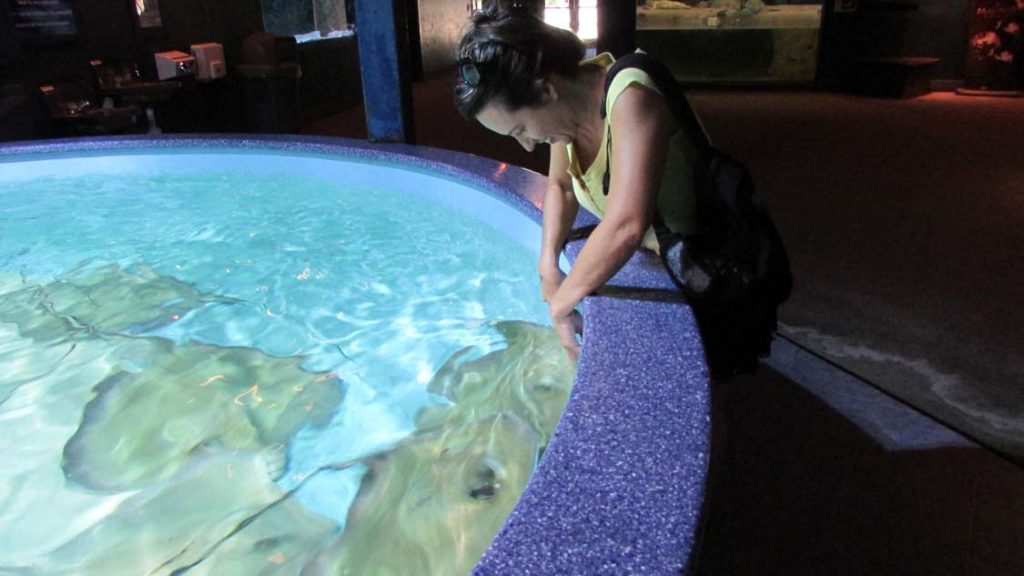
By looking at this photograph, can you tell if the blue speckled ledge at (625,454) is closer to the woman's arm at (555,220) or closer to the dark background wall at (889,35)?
the woman's arm at (555,220)

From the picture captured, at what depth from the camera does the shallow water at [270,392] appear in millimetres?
1601

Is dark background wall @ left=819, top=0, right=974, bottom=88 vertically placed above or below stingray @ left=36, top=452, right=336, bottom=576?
above

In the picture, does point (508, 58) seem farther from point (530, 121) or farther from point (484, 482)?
point (484, 482)

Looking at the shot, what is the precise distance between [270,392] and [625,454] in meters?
1.56

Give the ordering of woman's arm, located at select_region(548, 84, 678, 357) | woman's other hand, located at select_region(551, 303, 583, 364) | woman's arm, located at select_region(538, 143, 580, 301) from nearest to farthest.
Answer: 1. woman's arm, located at select_region(548, 84, 678, 357)
2. woman's other hand, located at select_region(551, 303, 583, 364)
3. woman's arm, located at select_region(538, 143, 580, 301)

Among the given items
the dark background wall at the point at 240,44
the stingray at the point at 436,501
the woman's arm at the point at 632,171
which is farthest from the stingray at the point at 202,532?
the dark background wall at the point at 240,44

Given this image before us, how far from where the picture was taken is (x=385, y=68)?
433cm

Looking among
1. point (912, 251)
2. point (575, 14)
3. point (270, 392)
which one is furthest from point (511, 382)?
point (575, 14)

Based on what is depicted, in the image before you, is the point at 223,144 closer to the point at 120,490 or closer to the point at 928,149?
the point at 120,490

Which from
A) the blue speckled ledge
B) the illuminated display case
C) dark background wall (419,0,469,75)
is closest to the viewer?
the blue speckled ledge

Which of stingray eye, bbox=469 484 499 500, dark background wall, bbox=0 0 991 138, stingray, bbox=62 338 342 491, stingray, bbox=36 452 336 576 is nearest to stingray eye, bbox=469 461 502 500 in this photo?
stingray eye, bbox=469 484 499 500

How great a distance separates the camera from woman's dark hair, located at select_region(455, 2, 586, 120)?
46.8 inches

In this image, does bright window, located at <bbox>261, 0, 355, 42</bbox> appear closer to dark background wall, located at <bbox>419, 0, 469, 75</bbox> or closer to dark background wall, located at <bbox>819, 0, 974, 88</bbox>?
dark background wall, located at <bbox>419, 0, 469, 75</bbox>

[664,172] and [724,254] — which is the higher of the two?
[664,172]
